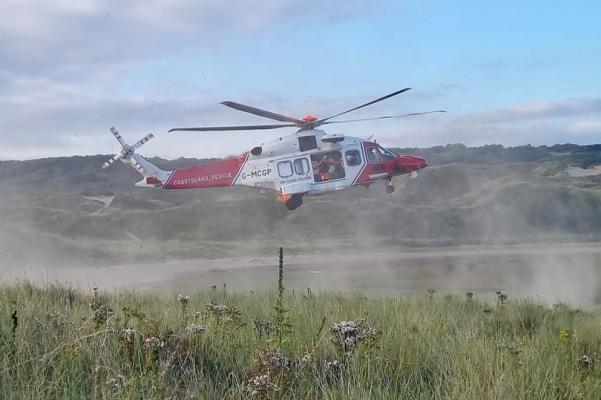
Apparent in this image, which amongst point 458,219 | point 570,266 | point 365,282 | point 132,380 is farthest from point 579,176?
point 132,380

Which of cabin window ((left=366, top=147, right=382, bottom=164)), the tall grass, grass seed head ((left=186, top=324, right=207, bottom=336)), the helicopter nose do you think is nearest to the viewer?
the tall grass

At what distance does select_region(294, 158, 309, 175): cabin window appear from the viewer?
16.5 m

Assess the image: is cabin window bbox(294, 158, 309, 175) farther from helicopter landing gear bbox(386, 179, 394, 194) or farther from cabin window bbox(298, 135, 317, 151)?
helicopter landing gear bbox(386, 179, 394, 194)

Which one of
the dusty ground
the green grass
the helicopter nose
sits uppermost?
the helicopter nose

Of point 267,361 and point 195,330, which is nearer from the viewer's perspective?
point 267,361

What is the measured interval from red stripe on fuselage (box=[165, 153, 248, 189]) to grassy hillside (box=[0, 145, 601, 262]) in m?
6.04

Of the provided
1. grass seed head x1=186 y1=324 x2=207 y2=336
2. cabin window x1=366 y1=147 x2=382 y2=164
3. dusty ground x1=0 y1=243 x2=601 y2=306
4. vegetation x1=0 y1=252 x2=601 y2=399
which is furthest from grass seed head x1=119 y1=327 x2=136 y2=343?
dusty ground x1=0 y1=243 x2=601 y2=306

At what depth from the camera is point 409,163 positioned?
18609 mm

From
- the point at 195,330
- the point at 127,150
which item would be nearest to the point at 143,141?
the point at 127,150

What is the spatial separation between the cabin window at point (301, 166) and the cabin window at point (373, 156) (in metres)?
1.82

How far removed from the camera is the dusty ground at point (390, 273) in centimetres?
2016

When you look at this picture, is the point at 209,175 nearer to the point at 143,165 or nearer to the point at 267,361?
the point at 143,165

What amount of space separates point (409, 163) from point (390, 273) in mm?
5410

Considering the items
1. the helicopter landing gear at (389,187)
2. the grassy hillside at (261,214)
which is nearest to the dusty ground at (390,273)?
the grassy hillside at (261,214)
